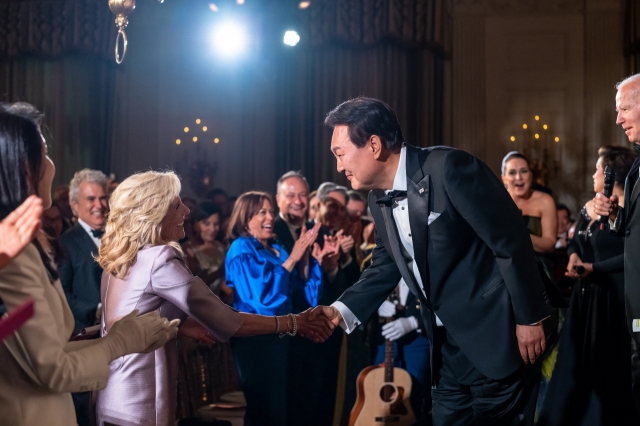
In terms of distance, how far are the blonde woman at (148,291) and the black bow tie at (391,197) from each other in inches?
28.4

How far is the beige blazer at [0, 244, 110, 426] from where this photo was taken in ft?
5.48

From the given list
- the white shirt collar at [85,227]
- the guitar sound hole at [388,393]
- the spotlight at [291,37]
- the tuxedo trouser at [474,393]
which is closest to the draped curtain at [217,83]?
the spotlight at [291,37]

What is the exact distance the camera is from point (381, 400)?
15.8 ft

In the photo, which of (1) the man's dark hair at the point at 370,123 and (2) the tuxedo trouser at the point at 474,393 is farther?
(1) the man's dark hair at the point at 370,123

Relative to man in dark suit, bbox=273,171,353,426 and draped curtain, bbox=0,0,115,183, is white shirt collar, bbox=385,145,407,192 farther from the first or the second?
draped curtain, bbox=0,0,115,183

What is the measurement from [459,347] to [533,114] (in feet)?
26.9

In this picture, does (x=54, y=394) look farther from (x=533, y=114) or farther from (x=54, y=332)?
(x=533, y=114)

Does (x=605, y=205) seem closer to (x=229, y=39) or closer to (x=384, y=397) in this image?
(x=384, y=397)

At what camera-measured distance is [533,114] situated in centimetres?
1031

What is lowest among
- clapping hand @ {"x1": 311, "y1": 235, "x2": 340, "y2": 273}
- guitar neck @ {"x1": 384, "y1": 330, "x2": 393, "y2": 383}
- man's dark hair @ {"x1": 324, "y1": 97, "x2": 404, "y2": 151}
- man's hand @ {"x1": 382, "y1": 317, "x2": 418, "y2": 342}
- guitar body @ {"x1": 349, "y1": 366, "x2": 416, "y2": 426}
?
guitar body @ {"x1": 349, "y1": 366, "x2": 416, "y2": 426}

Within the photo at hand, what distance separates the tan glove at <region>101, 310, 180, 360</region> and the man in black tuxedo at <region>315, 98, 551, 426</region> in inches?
41.1

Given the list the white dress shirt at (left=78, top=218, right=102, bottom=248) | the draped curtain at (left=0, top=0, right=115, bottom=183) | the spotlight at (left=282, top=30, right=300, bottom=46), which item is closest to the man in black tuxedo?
the white dress shirt at (left=78, top=218, right=102, bottom=248)

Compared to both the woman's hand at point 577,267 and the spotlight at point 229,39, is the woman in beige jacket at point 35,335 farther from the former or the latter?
the spotlight at point 229,39

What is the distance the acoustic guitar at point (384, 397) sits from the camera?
477 cm
